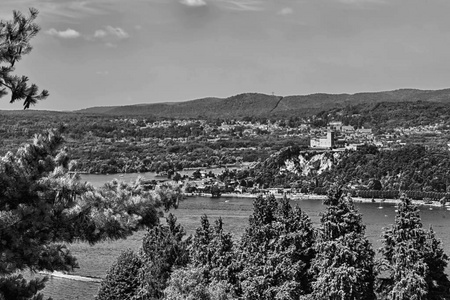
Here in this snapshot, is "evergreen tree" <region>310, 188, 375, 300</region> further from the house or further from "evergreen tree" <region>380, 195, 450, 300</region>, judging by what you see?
the house

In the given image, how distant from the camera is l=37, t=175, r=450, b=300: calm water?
15.6 m

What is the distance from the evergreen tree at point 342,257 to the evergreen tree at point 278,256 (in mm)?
472

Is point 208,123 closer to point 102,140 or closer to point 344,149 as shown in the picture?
point 102,140

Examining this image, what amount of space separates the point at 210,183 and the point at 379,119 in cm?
4987

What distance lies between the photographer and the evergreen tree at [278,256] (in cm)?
984

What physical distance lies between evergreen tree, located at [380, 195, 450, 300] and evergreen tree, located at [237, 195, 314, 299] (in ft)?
4.23

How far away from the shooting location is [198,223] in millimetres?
27672

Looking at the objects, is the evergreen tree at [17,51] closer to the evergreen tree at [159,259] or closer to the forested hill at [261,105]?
the evergreen tree at [159,259]

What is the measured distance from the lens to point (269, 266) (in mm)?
9922

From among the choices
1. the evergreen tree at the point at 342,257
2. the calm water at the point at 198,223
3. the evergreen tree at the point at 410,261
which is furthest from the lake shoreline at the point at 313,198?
the evergreen tree at the point at 342,257

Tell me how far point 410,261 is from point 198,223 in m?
18.7

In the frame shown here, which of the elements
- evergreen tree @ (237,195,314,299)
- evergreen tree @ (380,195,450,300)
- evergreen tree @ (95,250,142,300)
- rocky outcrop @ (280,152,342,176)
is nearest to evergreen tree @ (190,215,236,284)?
evergreen tree @ (237,195,314,299)

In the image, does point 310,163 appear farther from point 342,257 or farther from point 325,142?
point 342,257

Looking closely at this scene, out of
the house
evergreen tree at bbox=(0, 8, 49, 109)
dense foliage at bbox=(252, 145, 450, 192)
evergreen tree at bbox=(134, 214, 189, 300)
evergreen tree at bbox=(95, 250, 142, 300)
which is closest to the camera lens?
evergreen tree at bbox=(0, 8, 49, 109)
